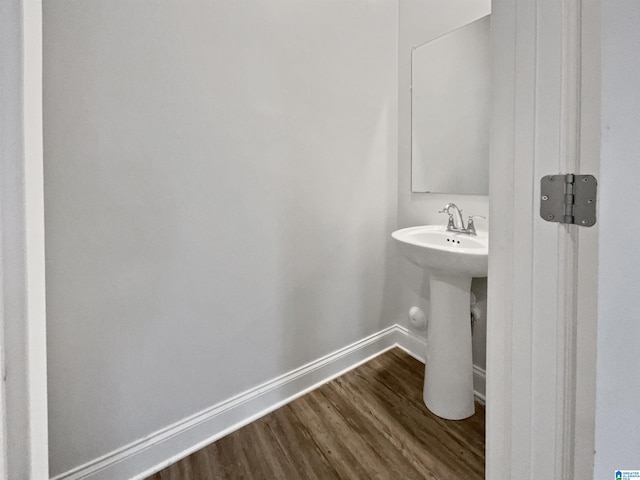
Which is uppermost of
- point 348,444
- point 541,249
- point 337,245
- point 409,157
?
point 409,157

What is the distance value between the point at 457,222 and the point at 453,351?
0.64 metres

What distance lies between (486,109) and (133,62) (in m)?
1.48

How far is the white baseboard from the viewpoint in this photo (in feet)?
3.74

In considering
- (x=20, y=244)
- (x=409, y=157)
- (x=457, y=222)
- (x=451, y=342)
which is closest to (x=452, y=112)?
(x=409, y=157)

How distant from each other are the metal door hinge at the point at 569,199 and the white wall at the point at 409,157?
1.16 m

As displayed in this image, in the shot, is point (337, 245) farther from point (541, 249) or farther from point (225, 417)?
point (541, 249)

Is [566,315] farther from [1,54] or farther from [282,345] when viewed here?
[282,345]

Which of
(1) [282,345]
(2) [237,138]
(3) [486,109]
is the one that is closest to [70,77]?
(2) [237,138]

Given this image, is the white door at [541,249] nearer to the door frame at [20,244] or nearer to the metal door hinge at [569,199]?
the metal door hinge at [569,199]

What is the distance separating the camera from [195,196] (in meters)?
1.26

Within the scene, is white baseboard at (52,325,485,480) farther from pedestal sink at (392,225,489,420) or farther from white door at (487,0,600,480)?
white door at (487,0,600,480)

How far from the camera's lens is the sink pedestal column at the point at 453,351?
1.46 metres

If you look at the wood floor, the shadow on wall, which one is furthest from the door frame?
the shadow on wall

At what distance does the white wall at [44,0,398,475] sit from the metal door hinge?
1140 mm
